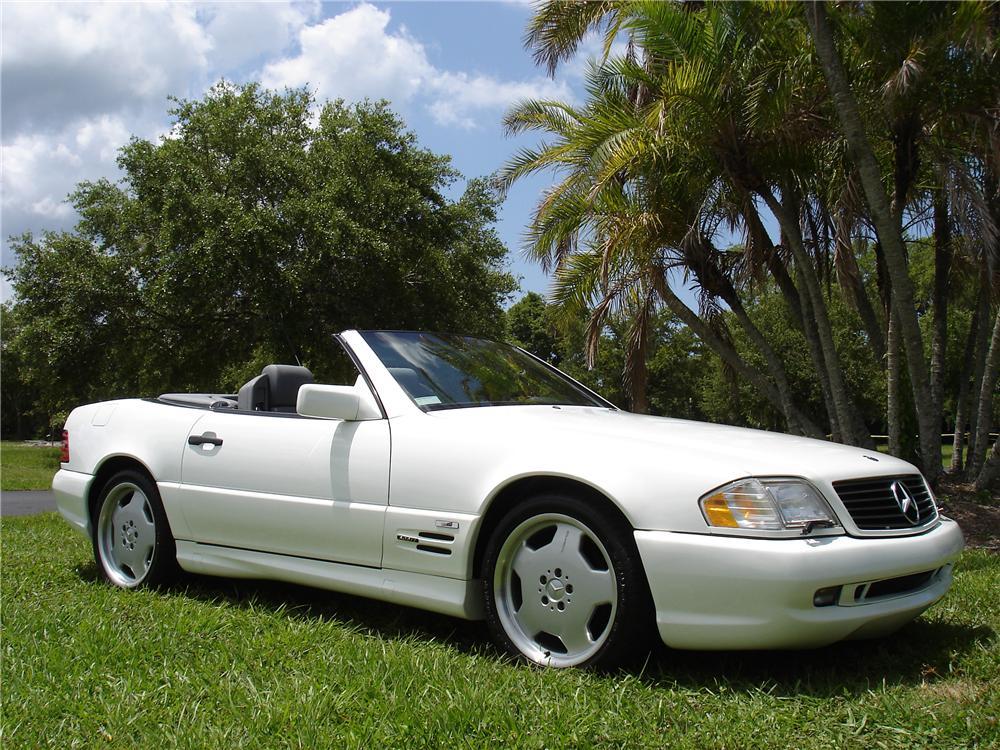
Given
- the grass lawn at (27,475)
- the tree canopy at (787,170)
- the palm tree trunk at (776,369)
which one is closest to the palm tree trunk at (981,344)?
the tree canopy at (787,170)

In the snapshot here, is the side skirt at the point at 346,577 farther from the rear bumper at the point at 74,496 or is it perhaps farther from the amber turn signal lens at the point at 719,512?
the amber turn signal lens at the point at 719,512

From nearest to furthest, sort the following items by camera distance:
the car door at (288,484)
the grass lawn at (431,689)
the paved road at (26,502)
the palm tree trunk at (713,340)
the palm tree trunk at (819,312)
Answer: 1. the grass lawn at (431,689)
2. the car door at (288,484)
3. the palm tree trunk at (819,312)
4. the palm tree trunk at (713,340)
5. the paved road at (26,502)

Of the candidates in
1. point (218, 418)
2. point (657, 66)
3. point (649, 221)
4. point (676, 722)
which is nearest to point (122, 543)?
point (218, 418)

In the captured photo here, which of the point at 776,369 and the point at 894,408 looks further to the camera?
the point at 776,369

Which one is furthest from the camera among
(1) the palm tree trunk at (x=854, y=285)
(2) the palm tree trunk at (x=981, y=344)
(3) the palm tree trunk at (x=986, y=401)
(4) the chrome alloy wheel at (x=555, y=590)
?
(2) the palm tree trunk at (x=981, y=344)

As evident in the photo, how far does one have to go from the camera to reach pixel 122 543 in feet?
16.8

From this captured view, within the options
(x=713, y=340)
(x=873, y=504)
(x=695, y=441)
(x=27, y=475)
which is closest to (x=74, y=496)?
(x=695, y=441)

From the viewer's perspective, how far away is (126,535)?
5.10m

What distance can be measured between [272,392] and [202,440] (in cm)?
47

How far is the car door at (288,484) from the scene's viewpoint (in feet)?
12.8

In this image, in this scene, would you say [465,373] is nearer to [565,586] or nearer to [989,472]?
[565,586]

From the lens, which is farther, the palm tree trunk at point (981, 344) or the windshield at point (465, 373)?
the palm tree trunk at point (981, 344)

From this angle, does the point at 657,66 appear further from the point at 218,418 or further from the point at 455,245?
the point at 455,245

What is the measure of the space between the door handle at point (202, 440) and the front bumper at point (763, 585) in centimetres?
244
